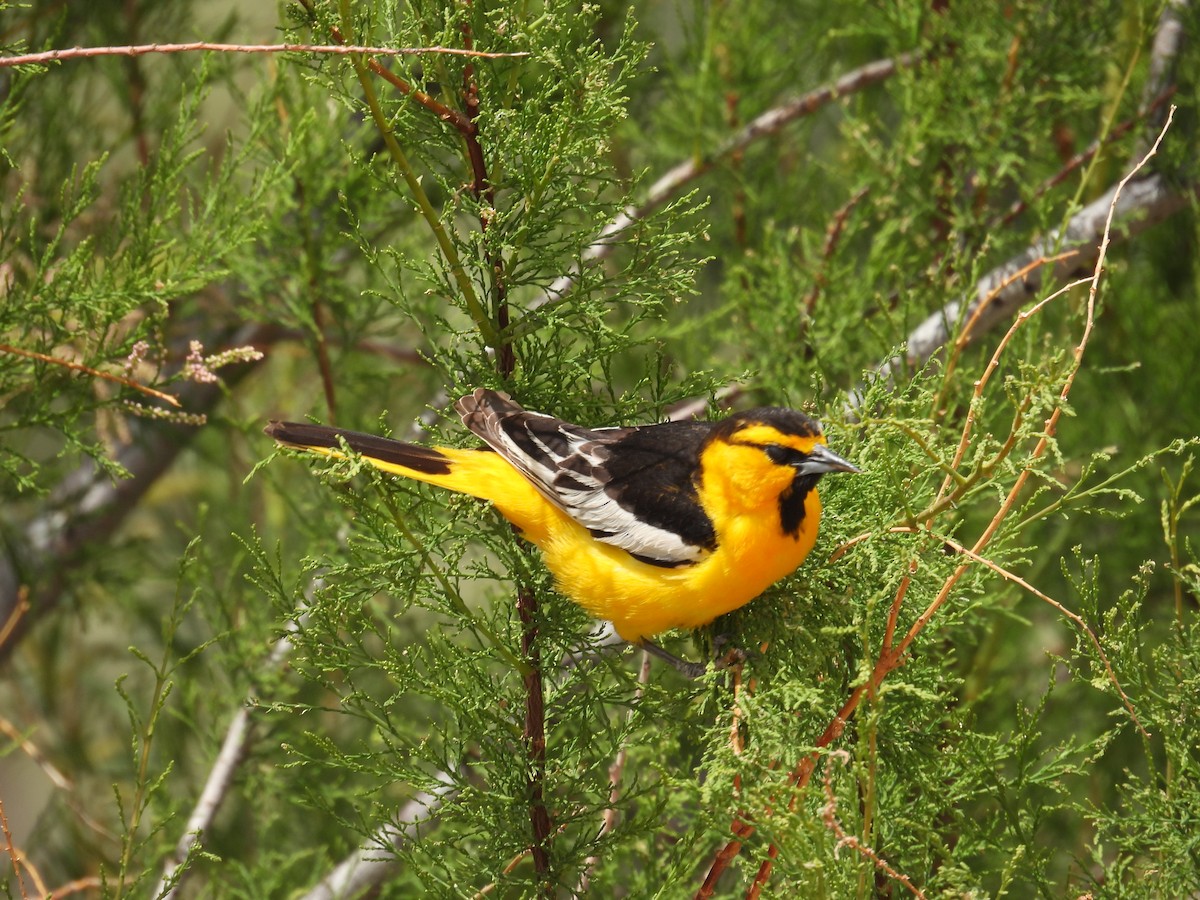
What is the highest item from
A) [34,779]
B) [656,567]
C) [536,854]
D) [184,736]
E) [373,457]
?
[373,457]

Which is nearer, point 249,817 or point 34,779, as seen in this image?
point 249,817

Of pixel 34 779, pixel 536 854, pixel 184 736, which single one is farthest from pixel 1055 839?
pixel 34 779

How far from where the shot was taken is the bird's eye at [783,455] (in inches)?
99.3

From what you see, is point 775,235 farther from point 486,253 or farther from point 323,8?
point 323,8

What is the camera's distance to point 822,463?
246 cm

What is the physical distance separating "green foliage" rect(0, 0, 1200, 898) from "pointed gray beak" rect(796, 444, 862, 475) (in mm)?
132

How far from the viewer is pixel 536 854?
243 cm

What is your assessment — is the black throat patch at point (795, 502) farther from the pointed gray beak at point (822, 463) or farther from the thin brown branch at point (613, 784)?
the thin brown branch at point (613, 784)

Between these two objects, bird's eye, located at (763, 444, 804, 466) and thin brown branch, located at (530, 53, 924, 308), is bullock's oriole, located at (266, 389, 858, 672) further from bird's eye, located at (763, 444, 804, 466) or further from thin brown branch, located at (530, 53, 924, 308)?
thin brown branch, located at (530, 53, 924, 308)

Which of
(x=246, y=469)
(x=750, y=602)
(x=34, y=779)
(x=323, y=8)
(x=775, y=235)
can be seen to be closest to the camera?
(x=323, y=8)

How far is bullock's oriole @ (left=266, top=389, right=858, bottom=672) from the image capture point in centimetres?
249

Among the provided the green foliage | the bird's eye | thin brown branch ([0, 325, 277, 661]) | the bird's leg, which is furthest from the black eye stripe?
thin brown branch ([0, 325, 277, 661])

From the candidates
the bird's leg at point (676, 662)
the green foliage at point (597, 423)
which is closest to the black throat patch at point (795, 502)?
the green foliage at point (597, 423)

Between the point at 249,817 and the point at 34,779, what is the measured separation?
5.47 metres
